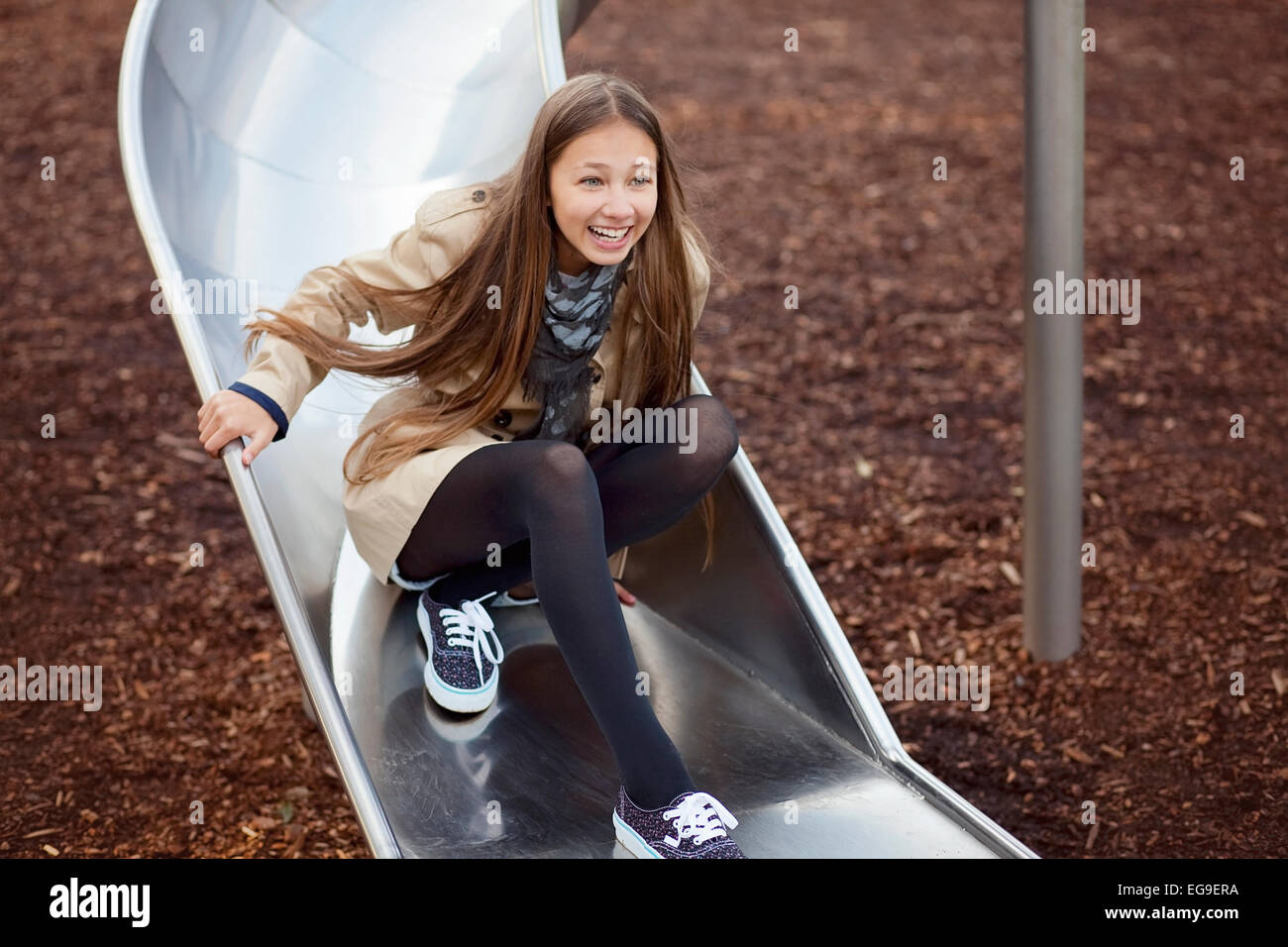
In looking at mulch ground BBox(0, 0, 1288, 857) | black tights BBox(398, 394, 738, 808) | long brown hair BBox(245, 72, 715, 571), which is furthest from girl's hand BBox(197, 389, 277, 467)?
mulch ground BBox(0, 0, 1288, 857)

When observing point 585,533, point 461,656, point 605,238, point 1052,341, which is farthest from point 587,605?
point 1052,341

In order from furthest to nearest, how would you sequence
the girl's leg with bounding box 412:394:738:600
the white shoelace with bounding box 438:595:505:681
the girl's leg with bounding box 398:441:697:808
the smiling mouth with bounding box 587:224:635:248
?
the white shoelace with bounding box 438:595:505:681 → the girl's leg with bounding box 412:394:738:600 → the smiling mouth with bounding box 587:224:635:248 → the girl's leg with bounding box 398:441:697:808

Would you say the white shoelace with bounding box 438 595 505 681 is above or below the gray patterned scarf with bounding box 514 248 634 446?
below

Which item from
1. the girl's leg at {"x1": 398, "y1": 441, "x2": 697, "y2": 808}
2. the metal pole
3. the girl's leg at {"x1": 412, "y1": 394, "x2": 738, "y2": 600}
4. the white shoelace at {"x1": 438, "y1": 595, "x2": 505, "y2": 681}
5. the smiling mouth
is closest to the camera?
the girl's leg at {"x1": 398, "y1": 441, "x2": 697, "y2": 808}

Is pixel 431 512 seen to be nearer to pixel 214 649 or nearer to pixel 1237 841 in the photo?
pixel 214 649

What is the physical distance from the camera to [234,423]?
2.03m

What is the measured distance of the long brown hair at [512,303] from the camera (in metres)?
2.08

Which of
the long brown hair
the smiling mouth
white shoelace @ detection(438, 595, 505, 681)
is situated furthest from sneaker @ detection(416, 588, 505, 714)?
the smiling mouth

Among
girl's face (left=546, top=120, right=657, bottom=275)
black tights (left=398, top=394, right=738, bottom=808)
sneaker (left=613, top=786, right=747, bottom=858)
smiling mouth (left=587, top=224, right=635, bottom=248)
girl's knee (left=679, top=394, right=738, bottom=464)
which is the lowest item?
sneaker (left=613, top=786, right=747, bottom=858)

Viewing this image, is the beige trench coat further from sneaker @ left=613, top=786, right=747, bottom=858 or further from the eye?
sneaker @ left=613, top=786, right=747, bottom=858

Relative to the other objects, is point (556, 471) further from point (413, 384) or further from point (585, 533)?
point (413, 384)

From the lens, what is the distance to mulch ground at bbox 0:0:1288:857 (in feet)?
8.80

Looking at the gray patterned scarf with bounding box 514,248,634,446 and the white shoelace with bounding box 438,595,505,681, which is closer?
the gray patterned scarf with bounding box 514,248,634,446
